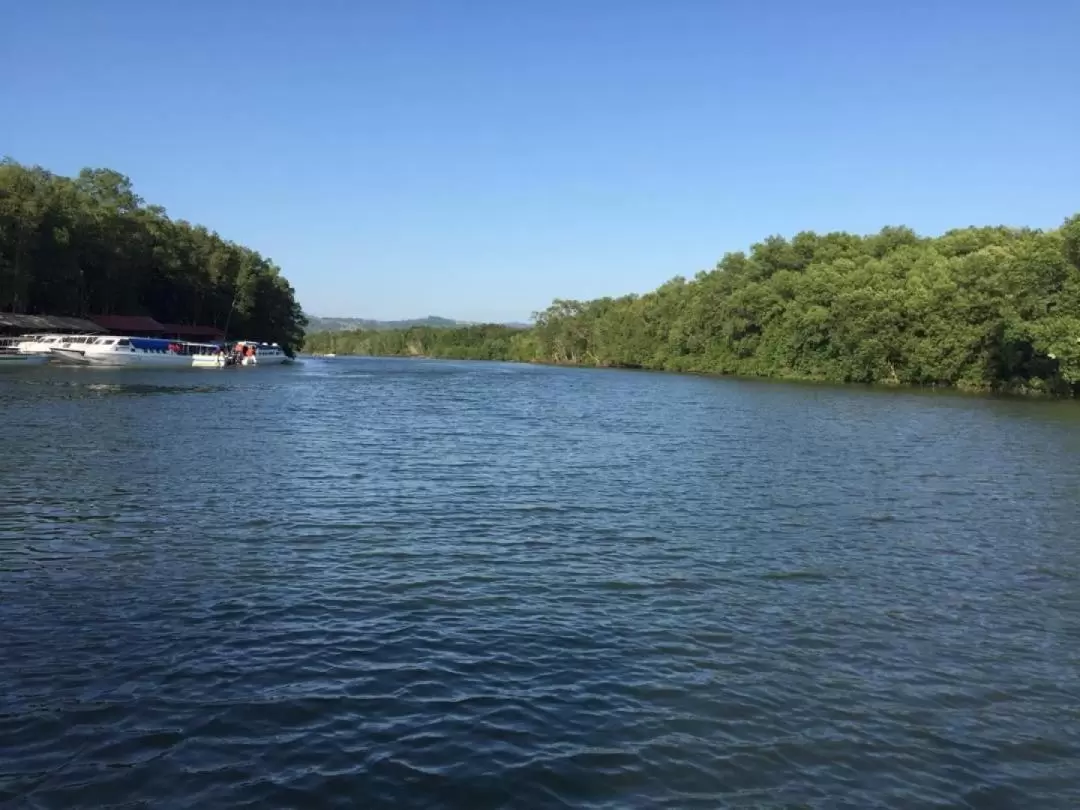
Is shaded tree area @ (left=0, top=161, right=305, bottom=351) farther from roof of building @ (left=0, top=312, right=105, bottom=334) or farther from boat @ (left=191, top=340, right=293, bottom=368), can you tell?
boat @ (left=191, top=340, right=293, bottom=368)

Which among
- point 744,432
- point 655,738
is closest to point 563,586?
point 655,738

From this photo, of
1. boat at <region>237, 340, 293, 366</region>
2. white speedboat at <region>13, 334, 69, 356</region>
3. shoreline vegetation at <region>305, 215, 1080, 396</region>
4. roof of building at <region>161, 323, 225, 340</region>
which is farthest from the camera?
roof of building at <region>161, 323, 225, 340</region>

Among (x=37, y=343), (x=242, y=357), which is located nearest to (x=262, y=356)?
(x=242, y=357)

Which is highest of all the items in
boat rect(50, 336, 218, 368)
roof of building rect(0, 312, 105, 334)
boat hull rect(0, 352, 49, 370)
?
roof of building rect(0, 312, 105, 334)

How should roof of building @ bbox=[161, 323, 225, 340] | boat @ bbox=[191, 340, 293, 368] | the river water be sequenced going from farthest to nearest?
roof of building @ bbox=[161, 323, 225, 340]
boat @ bbox=[191, 340, 293, 368]
the river water

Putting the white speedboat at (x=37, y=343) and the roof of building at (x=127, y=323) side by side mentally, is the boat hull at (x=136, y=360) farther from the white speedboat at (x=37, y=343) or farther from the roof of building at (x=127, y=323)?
the roof of building at (x=127, y=323)

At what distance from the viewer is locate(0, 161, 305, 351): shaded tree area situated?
100 meters

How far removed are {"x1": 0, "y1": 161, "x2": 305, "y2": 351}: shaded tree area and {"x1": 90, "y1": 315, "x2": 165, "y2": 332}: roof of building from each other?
3.33 m

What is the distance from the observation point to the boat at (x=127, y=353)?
9625 cm

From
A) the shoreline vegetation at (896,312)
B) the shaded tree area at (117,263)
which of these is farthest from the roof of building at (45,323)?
the shoreline vegetation at (896,312)

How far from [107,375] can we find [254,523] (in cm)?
7077

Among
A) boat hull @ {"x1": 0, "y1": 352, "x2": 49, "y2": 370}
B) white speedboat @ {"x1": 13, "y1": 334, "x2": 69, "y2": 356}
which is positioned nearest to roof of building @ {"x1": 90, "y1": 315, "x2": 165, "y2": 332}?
white speedboat @ {"x1": 13, "y1": 334, "x2": 69, "y2": 356}

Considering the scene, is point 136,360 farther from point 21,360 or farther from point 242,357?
point 242,357

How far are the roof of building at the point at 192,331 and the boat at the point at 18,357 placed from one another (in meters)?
38.7
